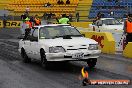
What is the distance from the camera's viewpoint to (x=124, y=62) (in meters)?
14.3

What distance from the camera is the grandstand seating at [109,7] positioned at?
53.2m

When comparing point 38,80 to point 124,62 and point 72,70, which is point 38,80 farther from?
point 124,62

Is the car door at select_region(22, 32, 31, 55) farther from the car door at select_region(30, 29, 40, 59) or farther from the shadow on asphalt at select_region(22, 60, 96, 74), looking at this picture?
the shadow on asphalt at select_region(22, 60, 96, 74)

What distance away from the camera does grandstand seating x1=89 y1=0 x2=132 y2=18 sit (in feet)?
175

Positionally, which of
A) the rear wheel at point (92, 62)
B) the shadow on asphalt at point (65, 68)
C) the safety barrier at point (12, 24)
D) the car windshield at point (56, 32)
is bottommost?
the safety barrier at point (12, 24)

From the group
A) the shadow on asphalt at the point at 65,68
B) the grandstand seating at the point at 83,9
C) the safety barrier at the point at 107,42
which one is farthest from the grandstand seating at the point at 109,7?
the shadow on asphalt at the point at 65,68

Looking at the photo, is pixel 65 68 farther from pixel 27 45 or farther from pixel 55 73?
pixel 27 45

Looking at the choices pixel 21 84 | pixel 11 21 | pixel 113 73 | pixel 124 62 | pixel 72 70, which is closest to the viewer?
pixel 21 84

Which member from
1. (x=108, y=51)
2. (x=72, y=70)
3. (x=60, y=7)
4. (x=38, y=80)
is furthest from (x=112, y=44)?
(x=60, y=7)

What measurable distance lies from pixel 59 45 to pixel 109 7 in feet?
142

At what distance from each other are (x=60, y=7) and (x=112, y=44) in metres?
35.8

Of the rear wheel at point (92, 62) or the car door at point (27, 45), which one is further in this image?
the car door at point (27, 45)

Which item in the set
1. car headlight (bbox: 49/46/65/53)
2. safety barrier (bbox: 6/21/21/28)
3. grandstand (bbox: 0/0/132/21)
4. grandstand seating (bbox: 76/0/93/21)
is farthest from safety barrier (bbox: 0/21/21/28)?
car headlight (bbox: 49/46/65/53)

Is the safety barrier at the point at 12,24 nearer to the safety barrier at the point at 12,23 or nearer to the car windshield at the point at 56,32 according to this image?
the safety barrier at the point at 12,23
